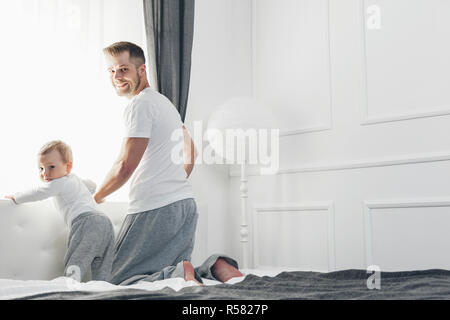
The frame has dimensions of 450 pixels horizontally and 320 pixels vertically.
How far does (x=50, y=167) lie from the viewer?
1971 mm

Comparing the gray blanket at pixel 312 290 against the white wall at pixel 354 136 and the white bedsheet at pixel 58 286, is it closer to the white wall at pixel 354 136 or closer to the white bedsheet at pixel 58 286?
the white bedsheet at pixel 58 286

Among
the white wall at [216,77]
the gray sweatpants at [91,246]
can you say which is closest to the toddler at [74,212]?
the gray sweatpants at [91,246]

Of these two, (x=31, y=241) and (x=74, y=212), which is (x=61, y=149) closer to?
(x=74, y=212)

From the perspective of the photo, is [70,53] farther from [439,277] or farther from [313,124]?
[439,277]

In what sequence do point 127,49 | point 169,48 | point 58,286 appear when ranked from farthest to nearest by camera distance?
point 169,48 < point 127,49 < point 58,286

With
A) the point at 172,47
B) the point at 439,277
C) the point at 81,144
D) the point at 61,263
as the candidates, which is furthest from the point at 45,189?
the point at 439,277

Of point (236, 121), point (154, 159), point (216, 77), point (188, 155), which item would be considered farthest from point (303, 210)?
point (154, 159)

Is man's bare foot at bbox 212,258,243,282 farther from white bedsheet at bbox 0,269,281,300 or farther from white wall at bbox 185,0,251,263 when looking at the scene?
white wall at bbox 185,0,251,263

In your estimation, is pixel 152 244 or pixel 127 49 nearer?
pixel 152 244

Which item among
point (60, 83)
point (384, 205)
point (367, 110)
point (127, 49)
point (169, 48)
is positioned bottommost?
point (384, 205)

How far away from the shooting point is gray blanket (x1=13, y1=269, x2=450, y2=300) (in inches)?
48.8

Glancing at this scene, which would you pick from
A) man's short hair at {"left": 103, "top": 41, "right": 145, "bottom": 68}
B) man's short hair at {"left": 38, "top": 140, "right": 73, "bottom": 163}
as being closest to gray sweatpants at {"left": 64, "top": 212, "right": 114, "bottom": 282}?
man's short hair at {"left": 38, "top": 140, "right": 73, "bottom": 163}

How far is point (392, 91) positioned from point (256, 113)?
75cm

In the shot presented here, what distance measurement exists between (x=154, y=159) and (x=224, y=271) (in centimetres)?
58
